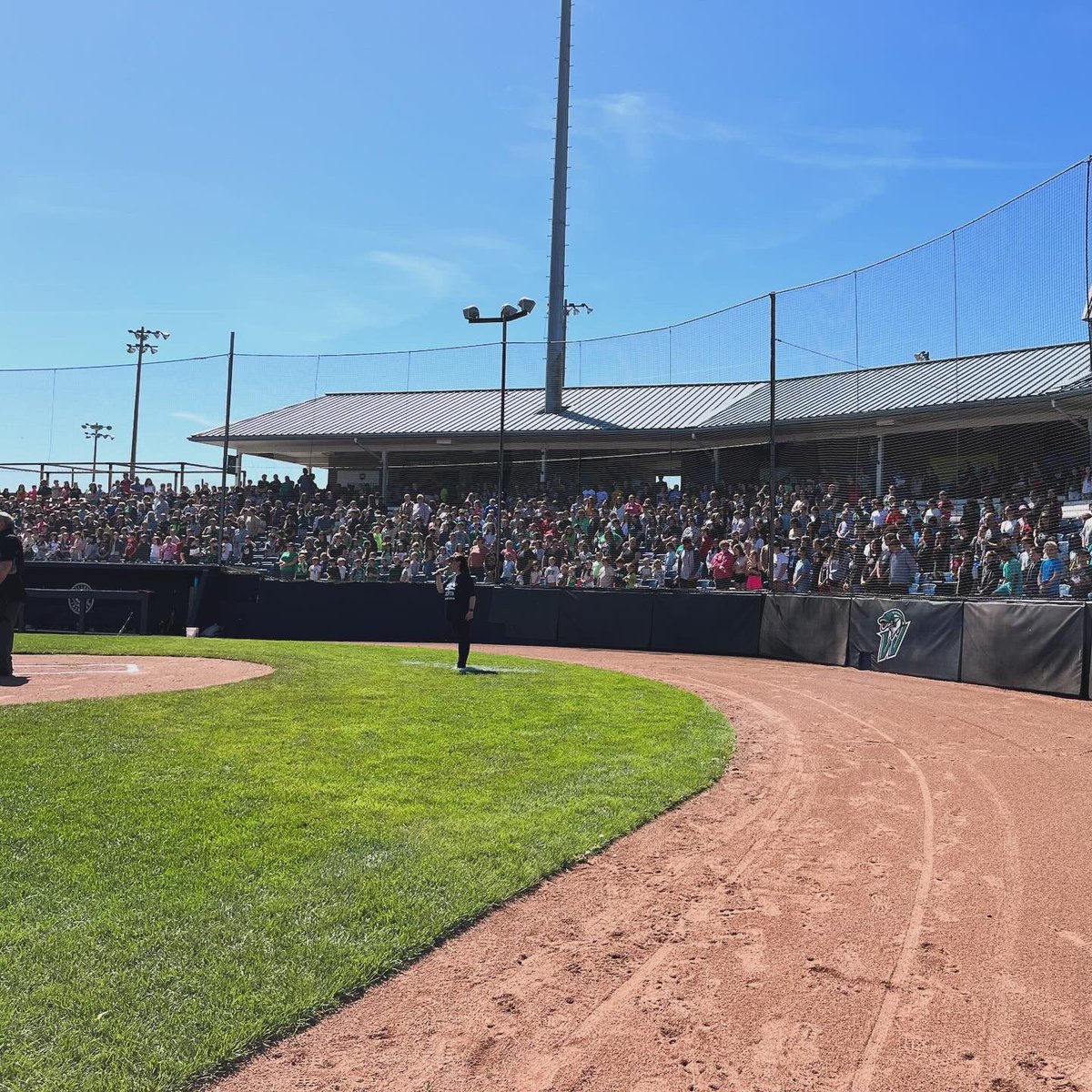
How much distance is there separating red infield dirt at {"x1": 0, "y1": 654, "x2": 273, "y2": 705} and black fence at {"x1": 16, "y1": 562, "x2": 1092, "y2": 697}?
7469 millimetres

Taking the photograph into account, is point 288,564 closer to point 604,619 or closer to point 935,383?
point 604,619

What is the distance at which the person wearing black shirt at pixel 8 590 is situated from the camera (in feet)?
38.0

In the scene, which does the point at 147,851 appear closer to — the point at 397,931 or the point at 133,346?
the point at 397,931

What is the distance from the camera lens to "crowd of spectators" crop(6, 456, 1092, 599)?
15898 millimetres

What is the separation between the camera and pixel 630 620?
21859mm

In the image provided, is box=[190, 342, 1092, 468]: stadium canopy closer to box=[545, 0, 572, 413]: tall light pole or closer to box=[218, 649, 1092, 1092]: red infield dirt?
box=[545, 0, 572, 413]: tall light pole

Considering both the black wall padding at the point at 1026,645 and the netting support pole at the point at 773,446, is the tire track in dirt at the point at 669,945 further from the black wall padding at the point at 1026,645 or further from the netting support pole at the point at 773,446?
the netting support pole at the point at 773,446

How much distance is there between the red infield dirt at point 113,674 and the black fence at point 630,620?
24.5 ft

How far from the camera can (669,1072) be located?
3.38 m

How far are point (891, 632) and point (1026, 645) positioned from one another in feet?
9.67

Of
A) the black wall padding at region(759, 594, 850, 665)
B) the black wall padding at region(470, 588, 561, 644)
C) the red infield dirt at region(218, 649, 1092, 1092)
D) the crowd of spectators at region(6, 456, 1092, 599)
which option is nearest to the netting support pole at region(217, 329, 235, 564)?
the crowd of spectators at region(6, 456, 1092, 599)

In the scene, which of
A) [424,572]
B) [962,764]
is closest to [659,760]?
[962,764]

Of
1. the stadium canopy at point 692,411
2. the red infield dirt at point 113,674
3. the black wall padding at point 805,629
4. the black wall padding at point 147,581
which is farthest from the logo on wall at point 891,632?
the black wall padding at point 147,581

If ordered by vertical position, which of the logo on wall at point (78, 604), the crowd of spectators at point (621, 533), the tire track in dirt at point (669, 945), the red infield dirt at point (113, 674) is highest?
the crowd of spectators at point (621, 533)
